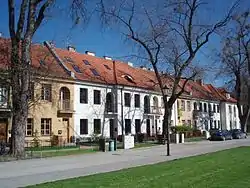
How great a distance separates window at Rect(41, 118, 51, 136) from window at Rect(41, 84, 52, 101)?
201cm

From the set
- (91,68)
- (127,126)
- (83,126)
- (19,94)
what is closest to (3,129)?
(83,126)

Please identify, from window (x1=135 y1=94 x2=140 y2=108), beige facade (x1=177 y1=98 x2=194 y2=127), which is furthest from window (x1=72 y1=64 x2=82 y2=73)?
beige facade (x1=177 y1=98 x2=194 y2=127)

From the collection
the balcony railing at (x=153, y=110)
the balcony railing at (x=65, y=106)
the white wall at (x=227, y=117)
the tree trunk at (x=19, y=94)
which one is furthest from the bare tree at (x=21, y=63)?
the white wall at (x=227, y=117)

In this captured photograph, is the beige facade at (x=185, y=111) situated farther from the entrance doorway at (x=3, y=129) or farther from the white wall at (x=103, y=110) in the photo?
the entrance doorway at (x=3, y=129)

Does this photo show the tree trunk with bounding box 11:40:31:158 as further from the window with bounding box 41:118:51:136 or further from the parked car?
the parked car

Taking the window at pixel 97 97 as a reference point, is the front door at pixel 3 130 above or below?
below

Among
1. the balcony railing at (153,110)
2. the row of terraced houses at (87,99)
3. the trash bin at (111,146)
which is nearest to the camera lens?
the trash bin at (111,146)

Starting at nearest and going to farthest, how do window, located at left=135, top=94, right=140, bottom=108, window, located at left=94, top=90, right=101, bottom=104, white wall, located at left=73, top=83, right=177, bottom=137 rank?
white wall, located at left=73, top=83, right=177, bottom=137 → window, located at left=94, top=90, right=101, bottom=104 → window, located at left=135, top=94, right=140, bottom=108

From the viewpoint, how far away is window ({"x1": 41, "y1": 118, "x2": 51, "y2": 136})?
36013 mm

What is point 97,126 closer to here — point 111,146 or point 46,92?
point 46,92

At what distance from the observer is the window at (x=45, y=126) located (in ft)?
118

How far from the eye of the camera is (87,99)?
41281mm

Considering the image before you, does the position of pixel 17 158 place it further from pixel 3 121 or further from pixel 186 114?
pixel 186 114

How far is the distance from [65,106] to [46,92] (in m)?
3.10
